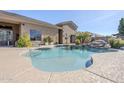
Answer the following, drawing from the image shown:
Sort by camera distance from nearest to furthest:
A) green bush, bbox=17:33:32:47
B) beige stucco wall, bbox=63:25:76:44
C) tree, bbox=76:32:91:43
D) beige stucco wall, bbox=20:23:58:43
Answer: green bush, bbox=17:33:32:47
beige stucco wall, bbox=20:23:58:43
tree, bbox=76:32:91:43
beige stucco wall, bbox=63:25:76:44

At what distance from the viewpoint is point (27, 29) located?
61.6 ft

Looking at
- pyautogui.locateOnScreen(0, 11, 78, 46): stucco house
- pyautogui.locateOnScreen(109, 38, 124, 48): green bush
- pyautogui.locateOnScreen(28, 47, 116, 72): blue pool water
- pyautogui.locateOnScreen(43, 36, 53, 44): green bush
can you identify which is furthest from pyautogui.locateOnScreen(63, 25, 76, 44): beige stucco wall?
pyautogui.locateOnScreen(28, 47, 116, 72): blue pool water

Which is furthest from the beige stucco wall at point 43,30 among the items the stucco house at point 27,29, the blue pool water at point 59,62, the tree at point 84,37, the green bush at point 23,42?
the blue pool water at point 59,62

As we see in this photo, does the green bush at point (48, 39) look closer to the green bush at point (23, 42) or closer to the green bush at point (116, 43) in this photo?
the green bush at point (23, 42)

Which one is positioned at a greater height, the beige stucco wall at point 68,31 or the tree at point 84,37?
the beige stucco wall at point 68,31

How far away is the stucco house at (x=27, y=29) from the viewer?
671 inches

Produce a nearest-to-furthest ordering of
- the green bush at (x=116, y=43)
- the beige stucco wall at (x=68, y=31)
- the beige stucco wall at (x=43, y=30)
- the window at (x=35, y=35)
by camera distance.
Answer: the green bush at (x=116, y=43), the beige stucco wall at (x=43, y=30), the window at (x=35, y=35), the beige stucco wall at (x=68, y=31)

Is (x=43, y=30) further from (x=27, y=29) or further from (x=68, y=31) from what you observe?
(x=68, y=31)

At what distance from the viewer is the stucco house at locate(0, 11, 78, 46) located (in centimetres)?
1705

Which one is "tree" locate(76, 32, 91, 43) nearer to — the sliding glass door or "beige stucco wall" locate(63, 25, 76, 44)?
"beige stucco wall" locate(63, 25, 76, 44)

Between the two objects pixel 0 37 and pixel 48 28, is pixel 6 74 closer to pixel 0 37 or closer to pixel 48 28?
pixel 0 37

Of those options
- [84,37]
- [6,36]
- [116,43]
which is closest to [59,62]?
[116,43]

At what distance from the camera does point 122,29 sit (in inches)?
Answer: 1241
